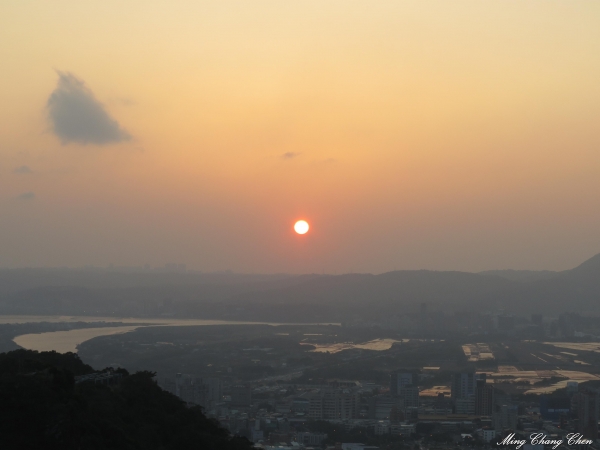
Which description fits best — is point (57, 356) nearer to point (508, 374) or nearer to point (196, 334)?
point (508, 374)

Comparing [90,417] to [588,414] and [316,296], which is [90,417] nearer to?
[588,414]

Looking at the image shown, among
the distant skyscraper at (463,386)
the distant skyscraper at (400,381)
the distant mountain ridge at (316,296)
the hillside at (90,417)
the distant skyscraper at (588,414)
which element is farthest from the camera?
the distant mountain ridge at (316,296)

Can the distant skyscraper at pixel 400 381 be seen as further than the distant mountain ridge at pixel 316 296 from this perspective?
No

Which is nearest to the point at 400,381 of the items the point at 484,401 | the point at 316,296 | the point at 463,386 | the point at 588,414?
the point at 463,386

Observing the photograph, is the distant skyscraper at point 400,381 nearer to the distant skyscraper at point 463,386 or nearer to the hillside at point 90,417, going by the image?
the distant skyscraper at point 463,386

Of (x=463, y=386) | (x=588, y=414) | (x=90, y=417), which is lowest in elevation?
(x=588, y=414)

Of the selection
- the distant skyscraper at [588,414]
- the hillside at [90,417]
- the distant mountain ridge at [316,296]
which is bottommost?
the distant skyscraper at [588,414]

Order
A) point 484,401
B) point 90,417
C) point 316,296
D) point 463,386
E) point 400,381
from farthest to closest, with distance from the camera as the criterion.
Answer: point 316,296, point 400,381, point 463,386, point 484,401, point 90,417

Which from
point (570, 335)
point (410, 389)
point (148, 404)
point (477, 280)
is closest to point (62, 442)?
point (148, 404)

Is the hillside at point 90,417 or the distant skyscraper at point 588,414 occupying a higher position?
the hillside at point 90,417

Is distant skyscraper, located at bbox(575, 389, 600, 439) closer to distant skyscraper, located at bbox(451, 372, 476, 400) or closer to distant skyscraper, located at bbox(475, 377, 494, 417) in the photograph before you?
distant skyscraper, located at bbox(475, 377, 494, 417)

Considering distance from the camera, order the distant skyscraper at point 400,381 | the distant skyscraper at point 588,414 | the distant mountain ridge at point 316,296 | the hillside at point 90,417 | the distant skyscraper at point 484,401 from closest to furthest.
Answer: the hillside at point 90,417 < the distant skyscraper at point 588,414 < the distant skyscraper at point 484,401 < the distant skyscraper at point 400,381 < the distant mountain ridge at point 316,296

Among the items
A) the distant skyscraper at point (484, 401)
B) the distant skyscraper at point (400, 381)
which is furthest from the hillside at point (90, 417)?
the distant skyscraper at point (400, 381)
